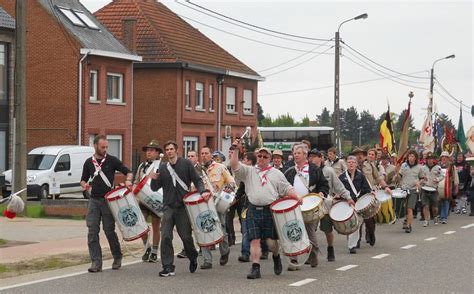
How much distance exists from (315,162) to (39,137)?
27174mm

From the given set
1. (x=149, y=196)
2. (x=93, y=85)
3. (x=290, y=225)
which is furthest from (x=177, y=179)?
(x=93, y=85)

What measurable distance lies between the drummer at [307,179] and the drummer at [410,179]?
23.5 ft

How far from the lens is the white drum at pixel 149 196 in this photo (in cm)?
1481

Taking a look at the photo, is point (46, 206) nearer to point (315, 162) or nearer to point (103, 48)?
point (315, 162)

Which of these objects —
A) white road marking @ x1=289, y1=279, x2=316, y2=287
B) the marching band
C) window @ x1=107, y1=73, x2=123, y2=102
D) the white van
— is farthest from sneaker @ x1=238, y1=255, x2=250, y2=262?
window @ x1=107, y1=73, x2=123, y2=102

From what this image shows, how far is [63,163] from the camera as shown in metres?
33.0

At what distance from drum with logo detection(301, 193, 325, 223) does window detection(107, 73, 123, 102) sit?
28.5m

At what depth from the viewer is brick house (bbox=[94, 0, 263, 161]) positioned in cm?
4566

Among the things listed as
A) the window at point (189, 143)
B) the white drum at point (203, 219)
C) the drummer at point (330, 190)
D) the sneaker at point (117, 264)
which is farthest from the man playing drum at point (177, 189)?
the window at point (189, 143)

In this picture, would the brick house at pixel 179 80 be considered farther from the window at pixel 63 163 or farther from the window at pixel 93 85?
the window at pixel 63 163

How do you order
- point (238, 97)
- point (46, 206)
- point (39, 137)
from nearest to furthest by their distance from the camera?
1. point (46, 206)
2. point (39, 137)
3. point (238, 97)

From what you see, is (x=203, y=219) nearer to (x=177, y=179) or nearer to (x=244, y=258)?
(x=177, y=179)

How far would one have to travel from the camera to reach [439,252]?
654 inches

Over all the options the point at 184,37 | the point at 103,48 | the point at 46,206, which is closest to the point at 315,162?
the point at 46,206
